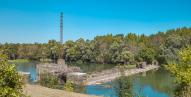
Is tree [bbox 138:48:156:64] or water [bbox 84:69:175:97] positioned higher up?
tree [bbox 138:48:156:64]

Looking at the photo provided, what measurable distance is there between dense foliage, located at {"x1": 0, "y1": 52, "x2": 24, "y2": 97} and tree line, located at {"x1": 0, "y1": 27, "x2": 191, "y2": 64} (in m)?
74.2

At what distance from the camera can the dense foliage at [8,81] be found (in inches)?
271

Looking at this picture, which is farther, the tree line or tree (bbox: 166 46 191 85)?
the tree line

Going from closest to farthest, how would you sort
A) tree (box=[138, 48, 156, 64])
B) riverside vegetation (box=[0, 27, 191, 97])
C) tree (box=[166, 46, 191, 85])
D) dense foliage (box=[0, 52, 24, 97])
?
dense foliage (box=[0, 52, 24, 97])
tree (box=[166, 46, 191, 85])
tree (box=[138, 48, 156, 64])
riverside vegetation (box=[0, 27, 191, 97])

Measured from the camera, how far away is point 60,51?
105 meters

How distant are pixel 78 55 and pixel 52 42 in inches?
554

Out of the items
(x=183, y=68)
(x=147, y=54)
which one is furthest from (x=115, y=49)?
(x=183, y=68)

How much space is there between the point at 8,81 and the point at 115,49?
88.1m

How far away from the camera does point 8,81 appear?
23.4 feet

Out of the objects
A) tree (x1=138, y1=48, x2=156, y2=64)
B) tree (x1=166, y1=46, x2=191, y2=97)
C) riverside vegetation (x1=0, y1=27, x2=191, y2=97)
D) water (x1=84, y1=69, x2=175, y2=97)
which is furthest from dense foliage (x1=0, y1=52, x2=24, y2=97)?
tree (x1=138, y1=48, x2=156, y2=64)

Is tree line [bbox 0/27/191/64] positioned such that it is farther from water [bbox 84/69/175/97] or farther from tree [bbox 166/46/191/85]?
tree [bbox 166/46/191/85]

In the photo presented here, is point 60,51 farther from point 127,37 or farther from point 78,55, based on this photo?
point 127,37

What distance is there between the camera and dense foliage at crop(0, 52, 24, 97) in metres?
6.89

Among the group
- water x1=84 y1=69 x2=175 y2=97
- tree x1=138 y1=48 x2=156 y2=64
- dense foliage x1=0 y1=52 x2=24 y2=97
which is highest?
→ tree x1=138 y1=48 x2=156 y2=64
